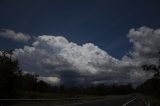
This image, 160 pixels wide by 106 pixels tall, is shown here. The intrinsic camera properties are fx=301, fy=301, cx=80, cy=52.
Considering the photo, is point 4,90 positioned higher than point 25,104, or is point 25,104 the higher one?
point 4,90

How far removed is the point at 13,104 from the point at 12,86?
23.9m

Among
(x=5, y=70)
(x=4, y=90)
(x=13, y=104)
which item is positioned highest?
(x=5, y=70)

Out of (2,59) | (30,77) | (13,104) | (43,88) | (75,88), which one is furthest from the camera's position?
(75,88)

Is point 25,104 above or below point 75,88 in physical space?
below

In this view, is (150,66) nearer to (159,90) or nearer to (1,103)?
(159,90)

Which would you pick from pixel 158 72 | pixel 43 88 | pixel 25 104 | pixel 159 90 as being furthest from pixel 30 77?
pixel 25 104

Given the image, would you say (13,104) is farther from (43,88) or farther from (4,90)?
(43,88)

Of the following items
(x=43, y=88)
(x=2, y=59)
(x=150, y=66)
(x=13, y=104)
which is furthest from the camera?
(x=43, y=88)

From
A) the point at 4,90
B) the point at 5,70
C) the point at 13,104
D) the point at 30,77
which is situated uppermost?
the point at 30,77

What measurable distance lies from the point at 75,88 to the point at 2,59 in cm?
11367

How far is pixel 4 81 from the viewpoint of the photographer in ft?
164

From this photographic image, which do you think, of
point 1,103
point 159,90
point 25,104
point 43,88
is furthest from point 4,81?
point 43,88

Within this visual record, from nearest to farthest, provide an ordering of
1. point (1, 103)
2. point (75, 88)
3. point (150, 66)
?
1. point (1, 103)
2. point (150, 66)
3. point (75, 88)

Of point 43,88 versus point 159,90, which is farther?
point 43,88
